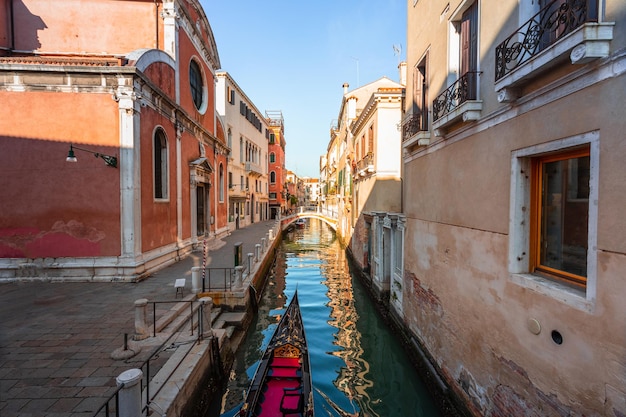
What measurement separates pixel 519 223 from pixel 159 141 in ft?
37.9

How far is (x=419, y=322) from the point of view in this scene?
6.87m

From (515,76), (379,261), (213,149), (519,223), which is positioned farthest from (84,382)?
(213,149)

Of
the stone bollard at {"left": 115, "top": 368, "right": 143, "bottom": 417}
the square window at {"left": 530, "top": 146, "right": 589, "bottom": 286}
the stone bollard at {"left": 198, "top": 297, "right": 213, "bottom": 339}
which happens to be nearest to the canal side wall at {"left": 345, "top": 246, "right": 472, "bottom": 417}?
the square window at {"left": 530, "top": 146, "right": 589, "bottom": 286}

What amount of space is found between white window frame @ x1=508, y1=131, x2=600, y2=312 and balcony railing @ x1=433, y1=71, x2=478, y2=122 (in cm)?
158

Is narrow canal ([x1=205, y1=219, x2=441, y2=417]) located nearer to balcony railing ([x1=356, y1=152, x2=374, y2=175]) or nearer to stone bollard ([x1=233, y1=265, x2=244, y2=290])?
stone bollard ([x1=233, y1=265, x2=244, y2=290])

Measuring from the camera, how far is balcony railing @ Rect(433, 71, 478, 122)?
482 cm

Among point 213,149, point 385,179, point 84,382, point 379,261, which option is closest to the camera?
point 84,382

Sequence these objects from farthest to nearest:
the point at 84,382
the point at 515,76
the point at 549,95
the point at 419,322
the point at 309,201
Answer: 1. the point at 309,201
2. the point at 419,322
3. the point at 84,382
4. the point at 515,76
5. the point at 549,95

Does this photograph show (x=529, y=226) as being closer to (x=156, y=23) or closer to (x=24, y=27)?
(x=156, y=23)

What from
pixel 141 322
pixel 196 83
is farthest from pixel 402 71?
pixel 141 322

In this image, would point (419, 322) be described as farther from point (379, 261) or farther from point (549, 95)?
point (549, 95)

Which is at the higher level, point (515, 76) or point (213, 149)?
point (213, 149)

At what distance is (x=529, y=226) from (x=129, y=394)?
474cm

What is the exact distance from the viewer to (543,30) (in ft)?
10.3
